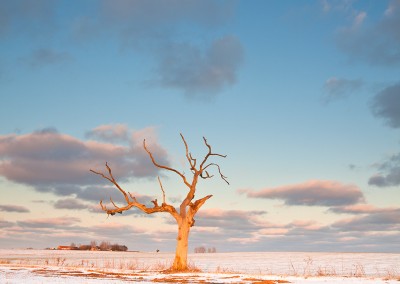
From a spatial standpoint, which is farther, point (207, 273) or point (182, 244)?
point (182, 244)

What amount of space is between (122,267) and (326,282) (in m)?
18.8

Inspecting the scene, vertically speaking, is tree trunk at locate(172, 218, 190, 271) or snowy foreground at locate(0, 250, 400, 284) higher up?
tree trunk at locate(172, 218, 190, 271)

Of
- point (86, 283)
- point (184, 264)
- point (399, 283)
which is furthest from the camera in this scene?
point (184, 264)

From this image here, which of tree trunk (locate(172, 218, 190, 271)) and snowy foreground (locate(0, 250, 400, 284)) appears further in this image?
tree trunk (locate(172, 218, 190, 271))

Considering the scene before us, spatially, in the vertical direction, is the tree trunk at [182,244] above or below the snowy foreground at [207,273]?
above

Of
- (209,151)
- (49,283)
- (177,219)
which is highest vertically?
(209,151)

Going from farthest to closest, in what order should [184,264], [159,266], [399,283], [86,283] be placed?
1. [159,266]
2. [184,264]
3. [399,283]
4. [86,283]

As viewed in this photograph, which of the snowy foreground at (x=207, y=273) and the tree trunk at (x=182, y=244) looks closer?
the snowy foreground at (x=207, y=273)

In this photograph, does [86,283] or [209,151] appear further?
[209,151]

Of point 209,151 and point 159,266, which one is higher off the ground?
point 209,151

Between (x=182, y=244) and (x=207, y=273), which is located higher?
(x=182, y=244)

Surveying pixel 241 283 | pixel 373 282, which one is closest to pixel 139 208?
pixel 241 283

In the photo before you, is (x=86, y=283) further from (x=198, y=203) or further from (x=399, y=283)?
(x=198, y=203)

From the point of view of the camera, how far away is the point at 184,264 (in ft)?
113
